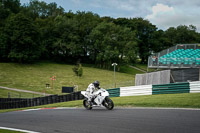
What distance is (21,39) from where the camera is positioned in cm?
5938

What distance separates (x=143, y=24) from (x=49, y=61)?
43865 millimetres

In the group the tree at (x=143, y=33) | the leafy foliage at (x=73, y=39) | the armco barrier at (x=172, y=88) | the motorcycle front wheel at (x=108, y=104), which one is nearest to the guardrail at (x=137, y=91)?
the armco barrier at (x=172, y=88)

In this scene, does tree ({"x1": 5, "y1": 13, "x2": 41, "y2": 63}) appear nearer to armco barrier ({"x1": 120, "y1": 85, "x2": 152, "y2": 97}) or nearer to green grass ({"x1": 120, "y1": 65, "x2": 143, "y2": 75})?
green grass ({"x1": 120, "y1": 65, "x2": 143, "y2": 75})

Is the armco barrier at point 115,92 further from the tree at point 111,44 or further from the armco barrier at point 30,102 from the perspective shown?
the tree at point 111,44

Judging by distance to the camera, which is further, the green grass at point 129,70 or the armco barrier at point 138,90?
the green grass at point 129,70

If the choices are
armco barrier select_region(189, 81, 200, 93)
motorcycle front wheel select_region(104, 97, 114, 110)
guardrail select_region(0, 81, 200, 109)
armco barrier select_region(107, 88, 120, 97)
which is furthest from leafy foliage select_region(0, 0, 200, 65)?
motorcycle front wheel select_region(104, 97, 114, 110)

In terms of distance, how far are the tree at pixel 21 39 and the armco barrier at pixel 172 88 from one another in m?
48.4

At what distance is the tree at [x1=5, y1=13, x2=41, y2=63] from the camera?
58719mm

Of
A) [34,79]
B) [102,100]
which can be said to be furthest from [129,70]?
[102,100]

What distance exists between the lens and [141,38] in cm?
9275

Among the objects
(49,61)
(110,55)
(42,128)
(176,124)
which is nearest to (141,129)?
(176,124)

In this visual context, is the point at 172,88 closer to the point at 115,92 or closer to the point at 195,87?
the point at 195,87

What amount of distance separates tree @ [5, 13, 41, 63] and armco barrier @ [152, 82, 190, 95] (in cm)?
4844

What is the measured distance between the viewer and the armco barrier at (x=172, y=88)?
1609cm
